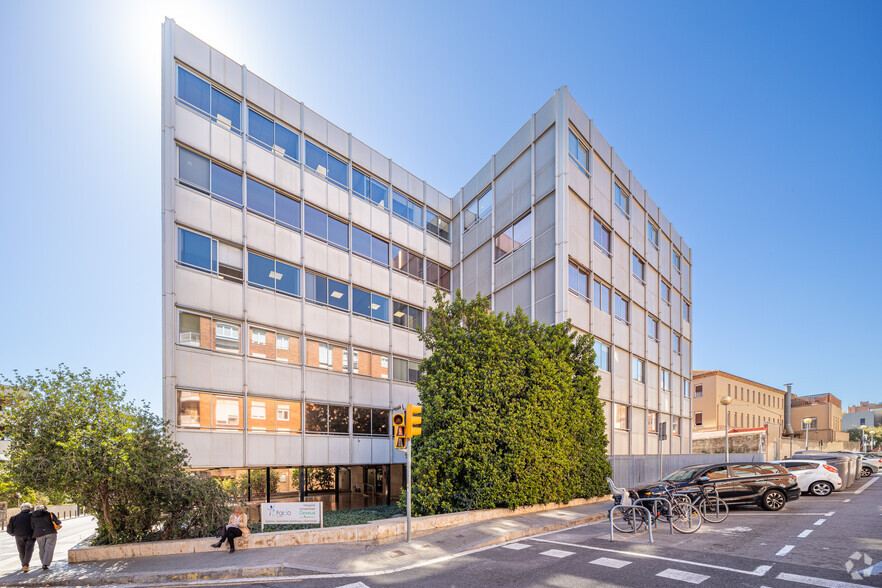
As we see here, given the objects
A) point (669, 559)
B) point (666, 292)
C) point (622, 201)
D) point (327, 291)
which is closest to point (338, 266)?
point (327, 291)

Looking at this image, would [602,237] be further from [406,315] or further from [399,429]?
[399,429]

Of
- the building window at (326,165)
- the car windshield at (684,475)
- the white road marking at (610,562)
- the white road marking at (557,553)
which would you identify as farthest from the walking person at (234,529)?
the building window at (326,165)

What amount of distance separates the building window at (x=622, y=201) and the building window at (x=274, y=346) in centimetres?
1742

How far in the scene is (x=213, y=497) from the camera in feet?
44.2

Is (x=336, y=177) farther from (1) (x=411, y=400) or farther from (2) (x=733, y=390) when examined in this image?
(2) (x=733, y=390)

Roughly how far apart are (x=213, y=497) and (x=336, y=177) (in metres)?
15.4

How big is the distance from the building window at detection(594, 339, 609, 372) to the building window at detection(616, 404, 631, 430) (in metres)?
2.21

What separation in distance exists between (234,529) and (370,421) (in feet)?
42.4

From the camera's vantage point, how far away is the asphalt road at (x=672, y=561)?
8758mm

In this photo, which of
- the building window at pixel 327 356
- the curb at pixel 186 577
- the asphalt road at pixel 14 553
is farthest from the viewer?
the building window at pixel 327 356

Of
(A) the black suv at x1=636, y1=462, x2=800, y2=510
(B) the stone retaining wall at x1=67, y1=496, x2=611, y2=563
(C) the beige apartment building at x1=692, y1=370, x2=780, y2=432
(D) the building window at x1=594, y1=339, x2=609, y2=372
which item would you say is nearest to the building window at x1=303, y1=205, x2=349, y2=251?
(D) the building window at x1=594, y1=339, x2=609, y2=372

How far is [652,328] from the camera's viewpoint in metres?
32.2

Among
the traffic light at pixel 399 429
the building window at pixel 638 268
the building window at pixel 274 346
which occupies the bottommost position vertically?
the traffic light at pixel 399 429

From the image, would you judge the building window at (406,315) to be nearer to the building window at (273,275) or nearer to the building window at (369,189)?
the building window at (369,189)
